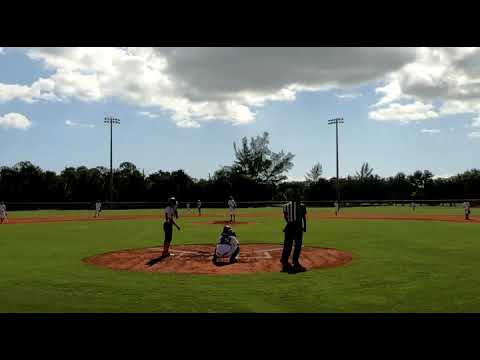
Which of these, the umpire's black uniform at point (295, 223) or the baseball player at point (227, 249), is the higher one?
the umpire's black uniform at point (295, 223)

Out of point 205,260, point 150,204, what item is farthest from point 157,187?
point 205,260

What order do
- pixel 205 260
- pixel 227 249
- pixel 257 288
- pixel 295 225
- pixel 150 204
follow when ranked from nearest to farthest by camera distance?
pixel 257 288, pixel 295 225, pixel 227 249, pixel 205 260, pixel 150 204

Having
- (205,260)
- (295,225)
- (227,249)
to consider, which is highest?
(295,225)

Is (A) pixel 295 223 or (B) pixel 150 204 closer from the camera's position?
(A) pixel 295 223

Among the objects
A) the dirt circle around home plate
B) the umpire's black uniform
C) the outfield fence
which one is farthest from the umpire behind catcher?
the outfield fence

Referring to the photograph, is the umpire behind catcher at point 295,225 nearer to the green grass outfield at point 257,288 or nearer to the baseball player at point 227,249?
the green grass outfield at point 257,288

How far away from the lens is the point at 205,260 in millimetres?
12836

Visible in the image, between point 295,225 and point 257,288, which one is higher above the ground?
point 295,225

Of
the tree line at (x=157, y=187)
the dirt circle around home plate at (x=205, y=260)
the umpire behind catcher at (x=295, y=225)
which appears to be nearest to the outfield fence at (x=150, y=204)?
the tree line at (x=157, y=187)

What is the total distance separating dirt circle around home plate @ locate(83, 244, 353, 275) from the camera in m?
11.3

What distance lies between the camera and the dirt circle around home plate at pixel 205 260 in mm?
11336

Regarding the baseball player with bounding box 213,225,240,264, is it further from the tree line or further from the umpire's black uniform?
the tree line

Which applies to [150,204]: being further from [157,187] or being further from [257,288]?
[257,288]
